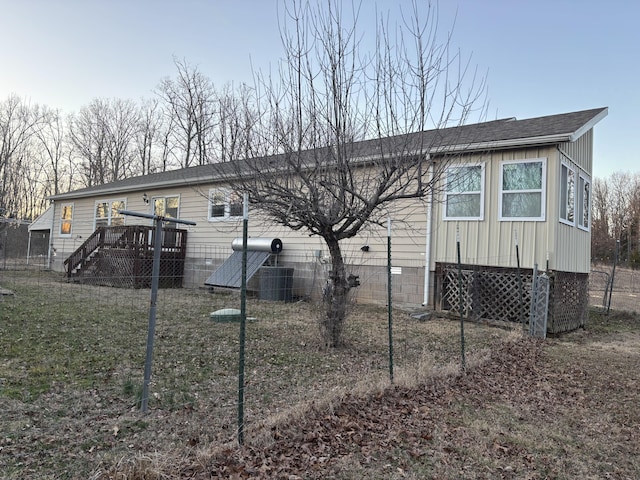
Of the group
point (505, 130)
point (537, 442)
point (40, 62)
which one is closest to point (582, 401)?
point (537, 442)

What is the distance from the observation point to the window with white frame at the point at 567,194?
8.97 meters

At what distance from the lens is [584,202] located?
10609 millimetres

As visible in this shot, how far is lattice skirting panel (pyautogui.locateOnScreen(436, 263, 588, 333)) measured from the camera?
858 cm

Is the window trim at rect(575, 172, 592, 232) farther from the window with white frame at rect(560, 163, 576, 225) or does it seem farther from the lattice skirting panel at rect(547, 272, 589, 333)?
the lattice skirting panel at rect(547, 272, 589, 333)

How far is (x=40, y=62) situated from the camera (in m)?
12.7

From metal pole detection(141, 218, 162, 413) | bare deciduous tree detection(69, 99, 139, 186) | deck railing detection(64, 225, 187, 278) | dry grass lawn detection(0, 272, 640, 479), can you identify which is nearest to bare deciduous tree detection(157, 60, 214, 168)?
bare deciduous tree detection(69, 99, 139, 186)

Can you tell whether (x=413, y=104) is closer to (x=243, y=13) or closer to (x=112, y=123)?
(x=243, y=13)

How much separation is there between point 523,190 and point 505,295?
7.25 ft

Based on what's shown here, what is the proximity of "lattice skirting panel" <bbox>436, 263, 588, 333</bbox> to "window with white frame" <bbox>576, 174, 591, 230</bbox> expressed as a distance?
1386 mm

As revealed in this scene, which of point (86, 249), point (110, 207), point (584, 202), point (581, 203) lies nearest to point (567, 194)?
point (581, 203)

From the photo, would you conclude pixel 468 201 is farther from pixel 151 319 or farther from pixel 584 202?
pixel 151 319

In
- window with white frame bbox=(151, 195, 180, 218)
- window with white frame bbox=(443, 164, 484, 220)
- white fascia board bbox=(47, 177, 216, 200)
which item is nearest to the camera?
window with white frame bbox=(443, 164, 484, 220)

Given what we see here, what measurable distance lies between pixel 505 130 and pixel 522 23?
2.36 m

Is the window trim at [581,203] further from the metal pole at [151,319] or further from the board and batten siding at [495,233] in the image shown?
the metal pole at [151,319]
